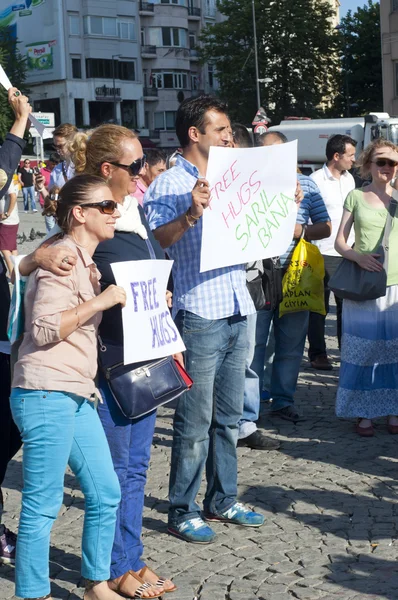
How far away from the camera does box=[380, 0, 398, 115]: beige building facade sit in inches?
1871

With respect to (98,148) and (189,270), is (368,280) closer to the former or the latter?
(189,270)

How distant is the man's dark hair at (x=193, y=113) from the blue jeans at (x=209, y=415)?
Result: 85 cm

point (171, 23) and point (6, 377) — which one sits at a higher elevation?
point (171, 23)

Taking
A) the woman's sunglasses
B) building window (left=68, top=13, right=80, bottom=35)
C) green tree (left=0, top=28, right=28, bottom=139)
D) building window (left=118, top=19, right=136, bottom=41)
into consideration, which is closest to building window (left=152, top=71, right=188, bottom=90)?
building window (left=118, top=19, right=136, bottom=41)

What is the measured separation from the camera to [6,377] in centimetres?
467

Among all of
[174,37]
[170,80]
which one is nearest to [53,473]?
[170,80]

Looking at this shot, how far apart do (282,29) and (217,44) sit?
15.0 ft

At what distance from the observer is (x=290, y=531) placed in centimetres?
500

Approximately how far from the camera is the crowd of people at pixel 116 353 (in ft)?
12.5

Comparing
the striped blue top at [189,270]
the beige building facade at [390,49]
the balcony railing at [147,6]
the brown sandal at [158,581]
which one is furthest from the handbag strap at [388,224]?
the balcony railing at [147,6]

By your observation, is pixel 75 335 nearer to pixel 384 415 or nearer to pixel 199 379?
pixel 199 379

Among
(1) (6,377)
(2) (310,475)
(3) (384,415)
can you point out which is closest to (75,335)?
(1) (6,377)

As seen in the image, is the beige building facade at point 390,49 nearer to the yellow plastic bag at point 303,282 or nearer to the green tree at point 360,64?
the green tree at point 360,64

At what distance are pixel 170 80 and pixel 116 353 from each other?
85373 mm
